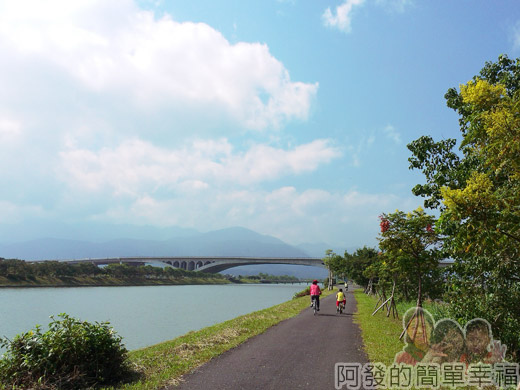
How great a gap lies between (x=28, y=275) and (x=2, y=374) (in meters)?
72.8

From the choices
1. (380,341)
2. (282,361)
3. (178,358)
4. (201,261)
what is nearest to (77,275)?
(201,261)

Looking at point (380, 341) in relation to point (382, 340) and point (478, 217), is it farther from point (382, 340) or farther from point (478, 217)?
point (478, 217)

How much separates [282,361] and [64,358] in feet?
17.8

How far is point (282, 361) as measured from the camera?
995 cm

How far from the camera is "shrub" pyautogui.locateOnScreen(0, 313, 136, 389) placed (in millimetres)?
7160

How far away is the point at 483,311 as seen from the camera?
9.17m

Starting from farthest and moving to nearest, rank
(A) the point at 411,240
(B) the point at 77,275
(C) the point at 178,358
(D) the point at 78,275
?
1. (D) the point at 78,275
2. (B) the point at 77,275
3. (A) the point at 411,240
4. (C) the point at 178,358

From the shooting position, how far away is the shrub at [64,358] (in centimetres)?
716

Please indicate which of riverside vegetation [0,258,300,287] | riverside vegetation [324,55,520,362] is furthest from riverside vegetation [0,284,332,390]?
riverside vegetation [0,258,300,287]

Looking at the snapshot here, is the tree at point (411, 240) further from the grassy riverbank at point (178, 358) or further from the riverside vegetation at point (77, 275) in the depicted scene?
the riverside vegetation at point (77, 275)

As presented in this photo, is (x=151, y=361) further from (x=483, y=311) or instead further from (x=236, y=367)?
(x=483, y=311)

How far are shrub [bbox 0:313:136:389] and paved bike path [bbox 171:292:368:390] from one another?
1835mm

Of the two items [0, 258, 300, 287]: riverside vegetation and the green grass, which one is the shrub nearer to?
the green grass

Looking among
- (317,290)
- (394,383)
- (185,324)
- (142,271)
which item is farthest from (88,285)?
(394,383)
